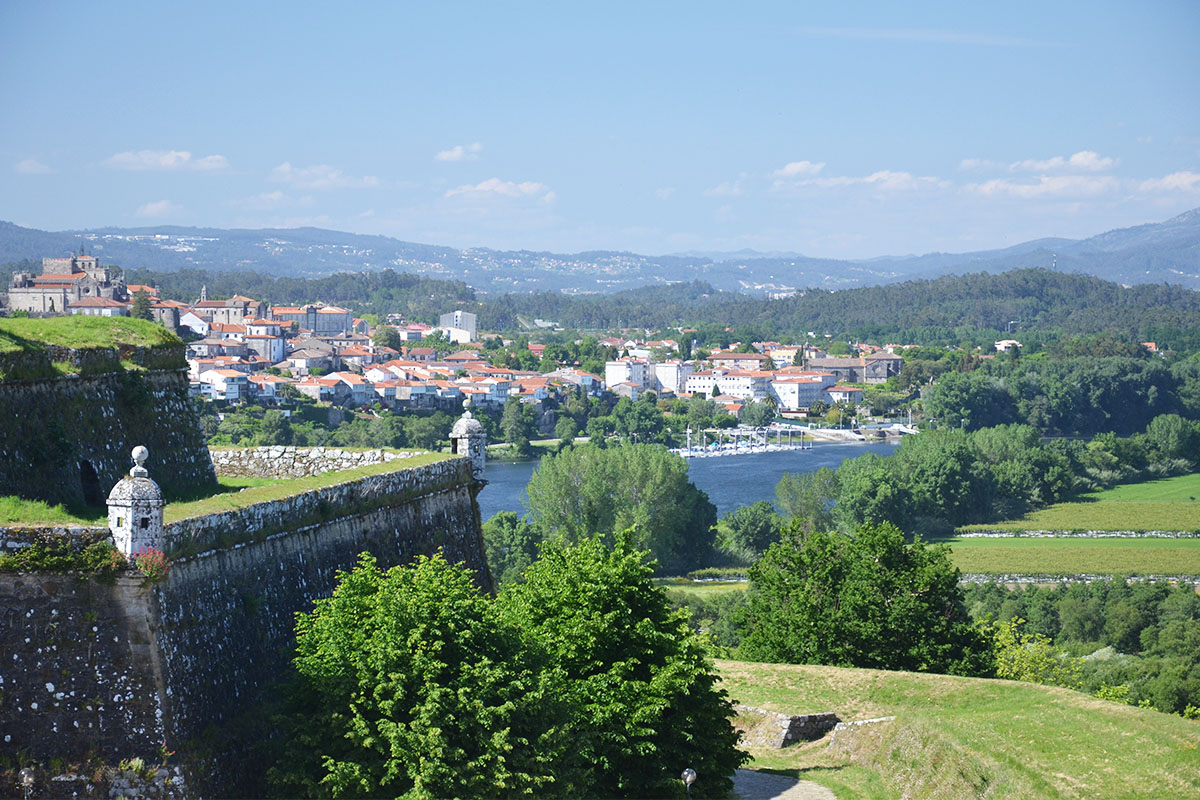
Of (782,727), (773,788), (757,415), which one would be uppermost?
(773,788)

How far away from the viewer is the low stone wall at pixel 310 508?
1351 centimetres

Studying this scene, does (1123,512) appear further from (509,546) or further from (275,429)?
(275,429)

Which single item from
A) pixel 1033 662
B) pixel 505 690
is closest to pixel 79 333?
pixel 505 690

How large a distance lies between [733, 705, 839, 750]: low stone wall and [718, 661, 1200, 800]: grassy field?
0.24 metres

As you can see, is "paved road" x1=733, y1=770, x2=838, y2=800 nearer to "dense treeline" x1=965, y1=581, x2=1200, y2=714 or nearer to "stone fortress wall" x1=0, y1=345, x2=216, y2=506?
"stone fortress wall" x1=0, y1=345, x2=216, y2=506

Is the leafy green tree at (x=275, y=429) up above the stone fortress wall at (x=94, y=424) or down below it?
below

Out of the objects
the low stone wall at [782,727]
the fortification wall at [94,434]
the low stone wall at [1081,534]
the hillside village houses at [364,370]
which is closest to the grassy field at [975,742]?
the low stone wall at [782,727]

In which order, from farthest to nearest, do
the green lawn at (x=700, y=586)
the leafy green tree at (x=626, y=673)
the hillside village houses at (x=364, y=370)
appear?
the hillside village houses at (x=364, y=370), the green lawn at (x=700, y=586), the leafy green tree at (x=626, y=673)

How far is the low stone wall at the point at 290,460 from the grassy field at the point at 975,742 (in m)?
7.37

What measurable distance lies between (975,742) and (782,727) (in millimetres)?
3739

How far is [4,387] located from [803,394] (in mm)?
162532

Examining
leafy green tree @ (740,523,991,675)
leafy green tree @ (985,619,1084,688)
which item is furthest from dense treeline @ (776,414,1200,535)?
leafy green tree @ (740,523,991,675)

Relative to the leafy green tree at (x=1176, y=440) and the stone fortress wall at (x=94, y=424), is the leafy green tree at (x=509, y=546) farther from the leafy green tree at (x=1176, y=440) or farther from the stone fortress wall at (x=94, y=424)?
the leafy green tree at (x=1176, y=440)

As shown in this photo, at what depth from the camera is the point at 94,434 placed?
16.0 metres
